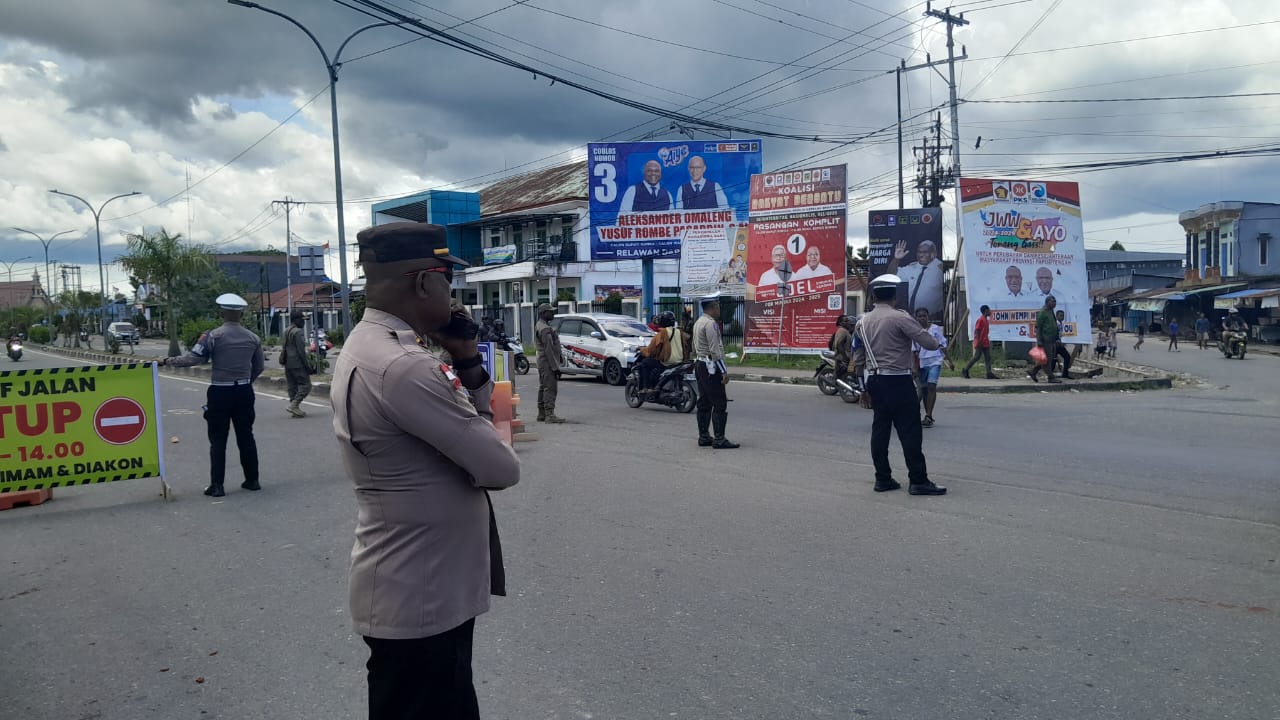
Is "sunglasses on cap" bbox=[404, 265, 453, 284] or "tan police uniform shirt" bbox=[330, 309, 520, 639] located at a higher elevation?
"sunglasses on cap" bbox=[404, 265, 453, 284]

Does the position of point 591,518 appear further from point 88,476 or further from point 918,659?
point 88,476

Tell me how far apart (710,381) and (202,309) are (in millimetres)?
47144

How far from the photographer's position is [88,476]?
8055mm

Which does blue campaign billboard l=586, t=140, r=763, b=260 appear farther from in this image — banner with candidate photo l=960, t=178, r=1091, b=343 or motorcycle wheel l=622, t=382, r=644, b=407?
motorcycle wheel l=622, t=382, r=644, b=407

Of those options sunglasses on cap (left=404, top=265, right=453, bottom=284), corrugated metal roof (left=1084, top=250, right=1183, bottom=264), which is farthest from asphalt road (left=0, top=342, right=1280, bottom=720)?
corrugated metal roof (left=1084, top=250, right=1183, bottom=264)

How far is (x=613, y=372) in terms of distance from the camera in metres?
20.8

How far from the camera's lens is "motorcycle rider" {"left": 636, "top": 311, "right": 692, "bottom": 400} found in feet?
46.6

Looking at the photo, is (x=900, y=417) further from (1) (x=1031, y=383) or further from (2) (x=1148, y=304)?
(2) (x=1148, y=304)

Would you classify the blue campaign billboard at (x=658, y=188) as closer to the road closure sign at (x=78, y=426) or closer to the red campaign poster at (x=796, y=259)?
the red campaign poster at (x=796, y=259)

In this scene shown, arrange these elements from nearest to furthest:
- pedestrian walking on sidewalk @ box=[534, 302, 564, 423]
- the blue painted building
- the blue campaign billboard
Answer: pedestrian walking on sidewalk @ box=[534, 302, 564, 423] < the blue campaign billboard < the blue painted building

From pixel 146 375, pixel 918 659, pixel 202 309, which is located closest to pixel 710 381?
pixel 146 375

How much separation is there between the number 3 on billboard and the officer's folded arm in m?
28.8

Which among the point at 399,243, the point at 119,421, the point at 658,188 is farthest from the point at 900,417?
the point at 658,188

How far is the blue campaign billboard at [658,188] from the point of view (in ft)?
99.7
